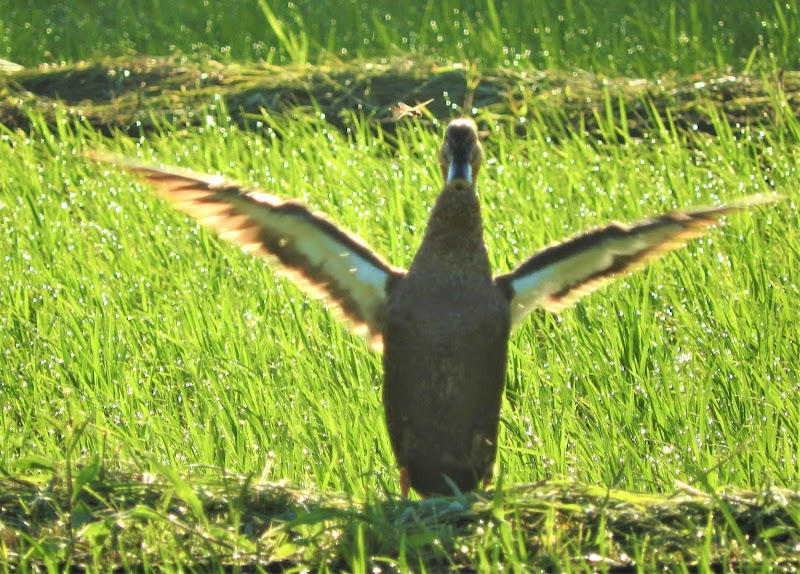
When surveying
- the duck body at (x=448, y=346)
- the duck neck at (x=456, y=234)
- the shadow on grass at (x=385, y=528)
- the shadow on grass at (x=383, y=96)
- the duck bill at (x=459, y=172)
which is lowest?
the shadow on grass at (x=385, y=528)

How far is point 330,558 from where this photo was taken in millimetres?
2713

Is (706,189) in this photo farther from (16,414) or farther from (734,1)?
(734,1)

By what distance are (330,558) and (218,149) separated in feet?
12.4

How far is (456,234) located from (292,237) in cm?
43

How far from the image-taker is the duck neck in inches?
136

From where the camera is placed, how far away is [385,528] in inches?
109

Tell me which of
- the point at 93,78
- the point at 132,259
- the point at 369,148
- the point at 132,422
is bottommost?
the point at 132,422

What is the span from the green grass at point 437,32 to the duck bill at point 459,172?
13.6 ft

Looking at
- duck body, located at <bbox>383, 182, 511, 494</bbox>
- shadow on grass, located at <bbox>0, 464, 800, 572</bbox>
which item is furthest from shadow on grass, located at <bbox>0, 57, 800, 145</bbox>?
shadow on grass, located at <bbox>0, 464, 800, 572</bbox>

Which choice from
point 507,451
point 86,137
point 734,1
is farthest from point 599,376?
point 734,1

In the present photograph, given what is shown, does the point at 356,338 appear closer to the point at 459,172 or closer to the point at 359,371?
the point at 359,371

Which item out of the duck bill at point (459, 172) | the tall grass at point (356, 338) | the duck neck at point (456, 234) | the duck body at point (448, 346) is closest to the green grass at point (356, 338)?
the tall grass at point (356, 338)

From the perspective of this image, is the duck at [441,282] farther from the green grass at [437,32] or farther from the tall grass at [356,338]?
the green grass at [437,32]

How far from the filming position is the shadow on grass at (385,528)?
2695 mm
